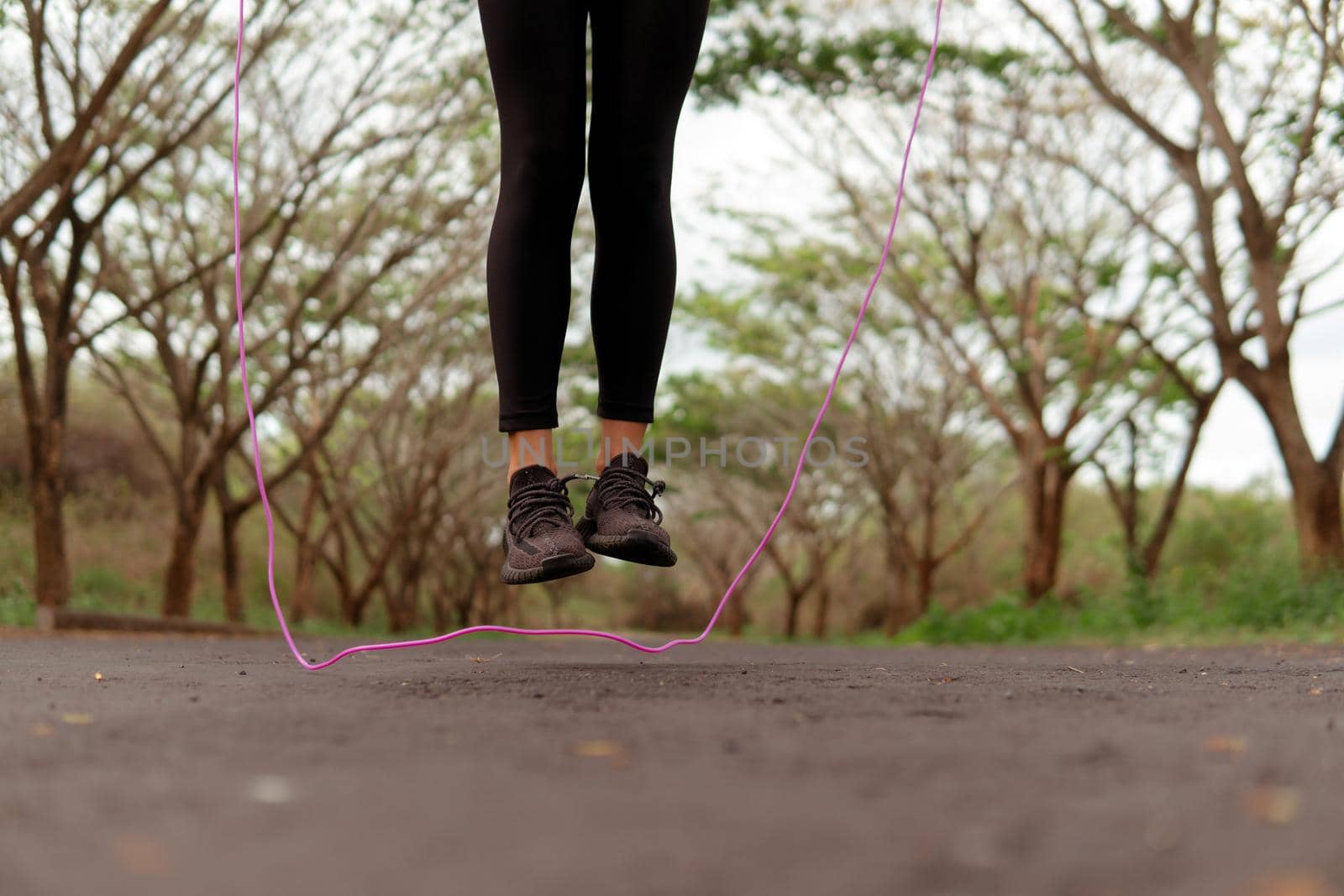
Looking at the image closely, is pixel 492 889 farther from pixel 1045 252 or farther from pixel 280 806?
pixel 1045 252

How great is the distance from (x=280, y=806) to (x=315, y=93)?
10276 mm

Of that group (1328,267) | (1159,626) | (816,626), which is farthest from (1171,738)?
(816,626)

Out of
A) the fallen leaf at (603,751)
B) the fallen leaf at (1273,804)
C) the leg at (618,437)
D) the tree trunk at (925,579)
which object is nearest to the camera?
the fallen leaf at (1273,804)

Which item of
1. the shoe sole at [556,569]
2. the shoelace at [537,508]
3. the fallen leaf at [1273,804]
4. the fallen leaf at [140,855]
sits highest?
the shoelace at [537,508]

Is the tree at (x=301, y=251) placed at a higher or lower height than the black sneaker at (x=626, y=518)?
higher

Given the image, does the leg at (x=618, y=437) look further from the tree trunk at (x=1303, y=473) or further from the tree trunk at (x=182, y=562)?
the tree trunk at (x=182, y=562)

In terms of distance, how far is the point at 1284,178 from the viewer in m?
8.98

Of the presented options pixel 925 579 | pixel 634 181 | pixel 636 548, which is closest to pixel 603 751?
pixel 636 548

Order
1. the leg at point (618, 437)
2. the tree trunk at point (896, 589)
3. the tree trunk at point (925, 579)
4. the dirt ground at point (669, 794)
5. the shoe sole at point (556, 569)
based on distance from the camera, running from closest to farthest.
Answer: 1. the dirt ground at point (669, 794)
2. the shoe sole at point (556, 569)
3. the leg at point (618, 437)
4. the tree trunk at point (925, 579)
5. the tree trunk at point (896, 589)

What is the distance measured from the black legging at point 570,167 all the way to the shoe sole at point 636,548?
0.26 meters

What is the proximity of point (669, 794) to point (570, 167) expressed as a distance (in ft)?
4.90

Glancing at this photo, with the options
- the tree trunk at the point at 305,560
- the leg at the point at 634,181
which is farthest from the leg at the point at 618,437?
the tree trunk at the point at 305,560

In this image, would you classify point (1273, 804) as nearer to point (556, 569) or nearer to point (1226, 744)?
point (1226, 744)

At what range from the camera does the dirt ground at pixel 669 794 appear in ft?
2.46
